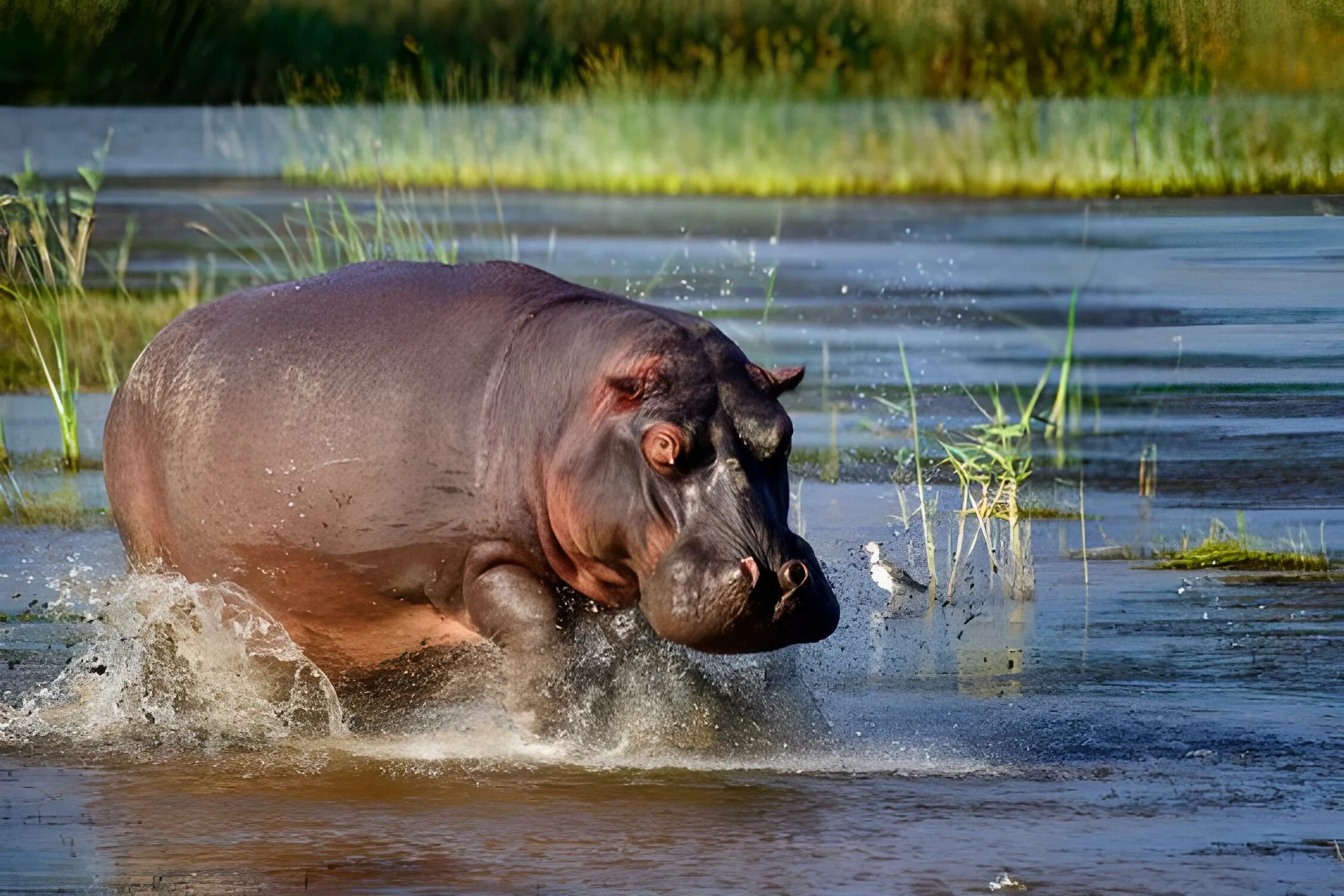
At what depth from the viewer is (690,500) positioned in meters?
5.07

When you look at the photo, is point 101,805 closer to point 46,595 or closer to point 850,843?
point 850,843

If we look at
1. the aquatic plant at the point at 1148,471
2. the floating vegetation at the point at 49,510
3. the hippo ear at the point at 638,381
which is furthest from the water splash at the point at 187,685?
the aquatic plant at the point at 1148,471

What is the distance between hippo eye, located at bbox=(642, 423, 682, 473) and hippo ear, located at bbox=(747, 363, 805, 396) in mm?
290

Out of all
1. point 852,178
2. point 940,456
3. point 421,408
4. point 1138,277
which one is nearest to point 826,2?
point 852,178

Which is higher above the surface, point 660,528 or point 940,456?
point 660,528

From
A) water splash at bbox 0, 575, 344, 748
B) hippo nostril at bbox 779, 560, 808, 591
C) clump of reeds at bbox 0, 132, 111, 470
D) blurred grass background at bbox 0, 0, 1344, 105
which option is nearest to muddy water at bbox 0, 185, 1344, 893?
water splash at bbox 0, 575, 344, 748

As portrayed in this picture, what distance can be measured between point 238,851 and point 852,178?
1413 cm

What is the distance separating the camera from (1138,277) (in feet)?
43.8

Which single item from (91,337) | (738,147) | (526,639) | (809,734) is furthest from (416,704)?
(738,147)

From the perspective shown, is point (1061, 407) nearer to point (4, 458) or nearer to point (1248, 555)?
point (1248, 555)

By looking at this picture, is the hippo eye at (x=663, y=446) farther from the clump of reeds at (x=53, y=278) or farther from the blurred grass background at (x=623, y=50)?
the blurred grass background at (x=623, y=50)

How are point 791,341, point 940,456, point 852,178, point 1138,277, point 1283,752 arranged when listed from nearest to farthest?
point 1283,752, point 940,456, point 791,341, point 1138,277, point 852,178

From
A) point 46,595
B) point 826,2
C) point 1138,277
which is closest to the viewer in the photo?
point 46,595

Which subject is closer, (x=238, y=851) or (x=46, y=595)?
(x=238, y=851)
